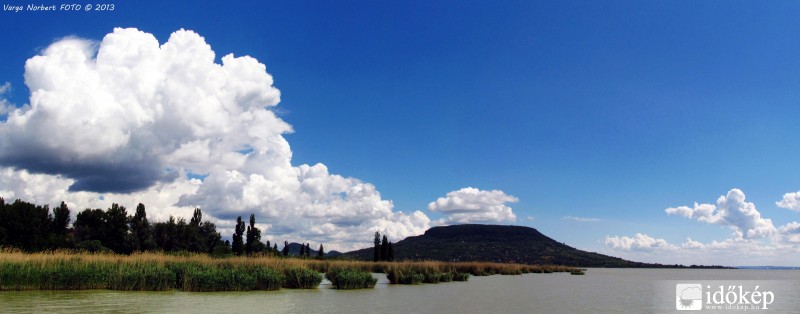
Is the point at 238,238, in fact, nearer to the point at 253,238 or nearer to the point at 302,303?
the point at 253,238

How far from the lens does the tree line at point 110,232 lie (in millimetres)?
79062

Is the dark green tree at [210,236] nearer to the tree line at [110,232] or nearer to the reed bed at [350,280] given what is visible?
the tree line at [110,232]

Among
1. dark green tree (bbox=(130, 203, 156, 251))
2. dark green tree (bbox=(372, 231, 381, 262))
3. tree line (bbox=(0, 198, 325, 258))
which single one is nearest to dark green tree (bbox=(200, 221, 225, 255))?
tree line (bbox=(0, 198, 325, 258))

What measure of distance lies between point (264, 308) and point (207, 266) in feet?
40.5

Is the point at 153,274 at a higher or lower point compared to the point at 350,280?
higher

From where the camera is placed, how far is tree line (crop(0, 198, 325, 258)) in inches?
3113

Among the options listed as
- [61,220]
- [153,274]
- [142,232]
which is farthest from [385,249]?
[153,274]

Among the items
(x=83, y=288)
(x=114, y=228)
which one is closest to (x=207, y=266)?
(x=83, y=288)

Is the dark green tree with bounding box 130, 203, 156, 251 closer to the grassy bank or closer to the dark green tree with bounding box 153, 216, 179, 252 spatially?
the dark green tree with bounding box 153, 216, 179, 252

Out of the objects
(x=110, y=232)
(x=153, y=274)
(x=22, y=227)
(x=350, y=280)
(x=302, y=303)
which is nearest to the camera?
(x=302, y=303)

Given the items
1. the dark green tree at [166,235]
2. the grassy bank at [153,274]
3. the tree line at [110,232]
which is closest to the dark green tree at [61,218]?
the tree line at [110,232]

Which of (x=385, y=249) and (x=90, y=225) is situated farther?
(x=385, y=249)

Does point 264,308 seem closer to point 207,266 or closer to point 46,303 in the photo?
point 46,303

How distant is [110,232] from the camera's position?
93625mm
